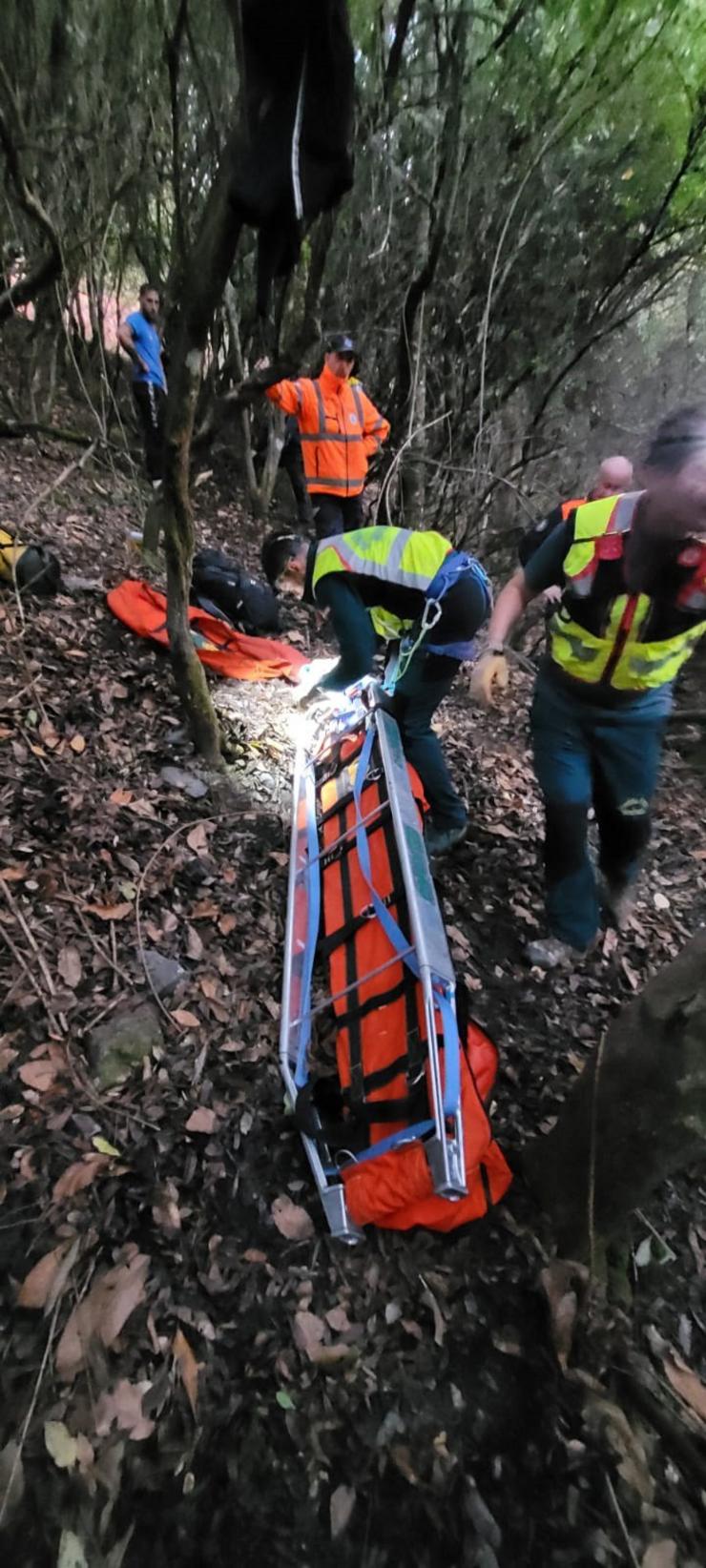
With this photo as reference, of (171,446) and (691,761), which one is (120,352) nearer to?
(171,446)

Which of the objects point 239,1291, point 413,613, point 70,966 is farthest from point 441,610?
point 239,1291

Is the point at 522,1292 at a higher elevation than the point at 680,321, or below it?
below

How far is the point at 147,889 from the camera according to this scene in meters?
2.92

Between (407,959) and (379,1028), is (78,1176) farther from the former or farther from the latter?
(407,959)

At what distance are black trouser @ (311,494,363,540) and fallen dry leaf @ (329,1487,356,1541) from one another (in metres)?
5.63

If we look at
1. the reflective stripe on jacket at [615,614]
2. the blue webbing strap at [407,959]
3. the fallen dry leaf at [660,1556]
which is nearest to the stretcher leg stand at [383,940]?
the blue webbing strap at [407,959]

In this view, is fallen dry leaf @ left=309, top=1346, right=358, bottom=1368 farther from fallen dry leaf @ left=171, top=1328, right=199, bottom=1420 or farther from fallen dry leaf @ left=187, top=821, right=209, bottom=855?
fallen dry leaf @ left=187, top=821, right=209, bottom=855

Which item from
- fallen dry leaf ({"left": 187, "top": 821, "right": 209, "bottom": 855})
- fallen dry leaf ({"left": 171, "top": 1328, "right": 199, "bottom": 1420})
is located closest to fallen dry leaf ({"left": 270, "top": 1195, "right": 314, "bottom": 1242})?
fallen dry leaf ({"left": 171, "top": 1328, "right": 199, "bottom": 1420})

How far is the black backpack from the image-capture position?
5.05 m

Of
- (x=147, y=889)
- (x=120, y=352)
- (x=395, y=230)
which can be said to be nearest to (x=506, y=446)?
(x=395, y=230)

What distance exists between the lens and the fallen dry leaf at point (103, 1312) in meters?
1.66

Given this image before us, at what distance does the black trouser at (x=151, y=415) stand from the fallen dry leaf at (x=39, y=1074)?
17.6ft

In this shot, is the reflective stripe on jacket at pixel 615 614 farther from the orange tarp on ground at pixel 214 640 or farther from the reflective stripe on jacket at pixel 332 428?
the reflective stripe on jacket at pixel 332 428

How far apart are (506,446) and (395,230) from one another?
2087mm
